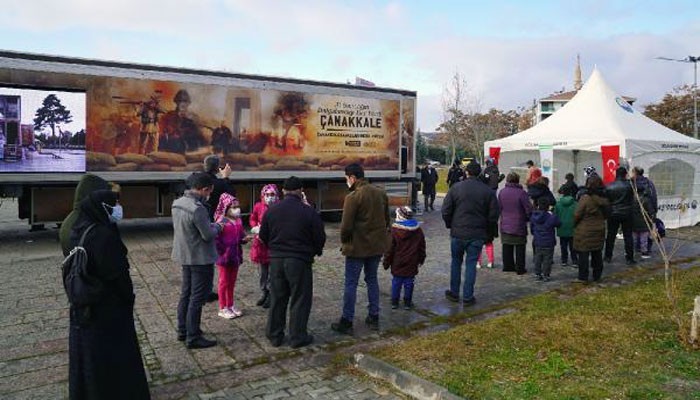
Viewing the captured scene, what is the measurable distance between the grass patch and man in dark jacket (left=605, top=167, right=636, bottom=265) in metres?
3.46

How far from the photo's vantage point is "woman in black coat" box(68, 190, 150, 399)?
12.1ft

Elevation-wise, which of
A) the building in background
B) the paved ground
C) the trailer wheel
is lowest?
the paved ground

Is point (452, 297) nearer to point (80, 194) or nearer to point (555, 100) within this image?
point (80, 194)

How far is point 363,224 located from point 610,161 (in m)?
9.16

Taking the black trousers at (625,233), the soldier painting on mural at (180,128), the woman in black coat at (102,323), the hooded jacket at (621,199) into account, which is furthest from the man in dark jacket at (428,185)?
the woman in black coat at (102,323)

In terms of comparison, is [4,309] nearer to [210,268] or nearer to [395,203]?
[210,268]

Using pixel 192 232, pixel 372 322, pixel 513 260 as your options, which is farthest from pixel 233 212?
pixel 513 260

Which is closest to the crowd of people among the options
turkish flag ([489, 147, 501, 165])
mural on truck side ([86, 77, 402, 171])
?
mural on truck side ([86, 77, 402, 171])

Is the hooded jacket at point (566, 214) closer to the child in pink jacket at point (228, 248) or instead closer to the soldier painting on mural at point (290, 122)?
the child in pink jacket at point (228, 248)

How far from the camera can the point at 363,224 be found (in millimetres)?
6051

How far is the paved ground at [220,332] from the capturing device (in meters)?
4.57

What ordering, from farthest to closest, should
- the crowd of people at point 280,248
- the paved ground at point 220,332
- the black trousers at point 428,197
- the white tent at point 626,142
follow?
the black trousers at point 428,197
the white tent at point 626,142
the paved ground at point 220,332
the crowd of people at point 280,248

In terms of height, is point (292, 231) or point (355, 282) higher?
point (292, 231)

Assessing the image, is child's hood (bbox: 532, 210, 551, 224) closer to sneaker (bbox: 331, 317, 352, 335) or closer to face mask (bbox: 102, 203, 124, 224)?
sneaker (bbox: 331, 317, 352, 335)
